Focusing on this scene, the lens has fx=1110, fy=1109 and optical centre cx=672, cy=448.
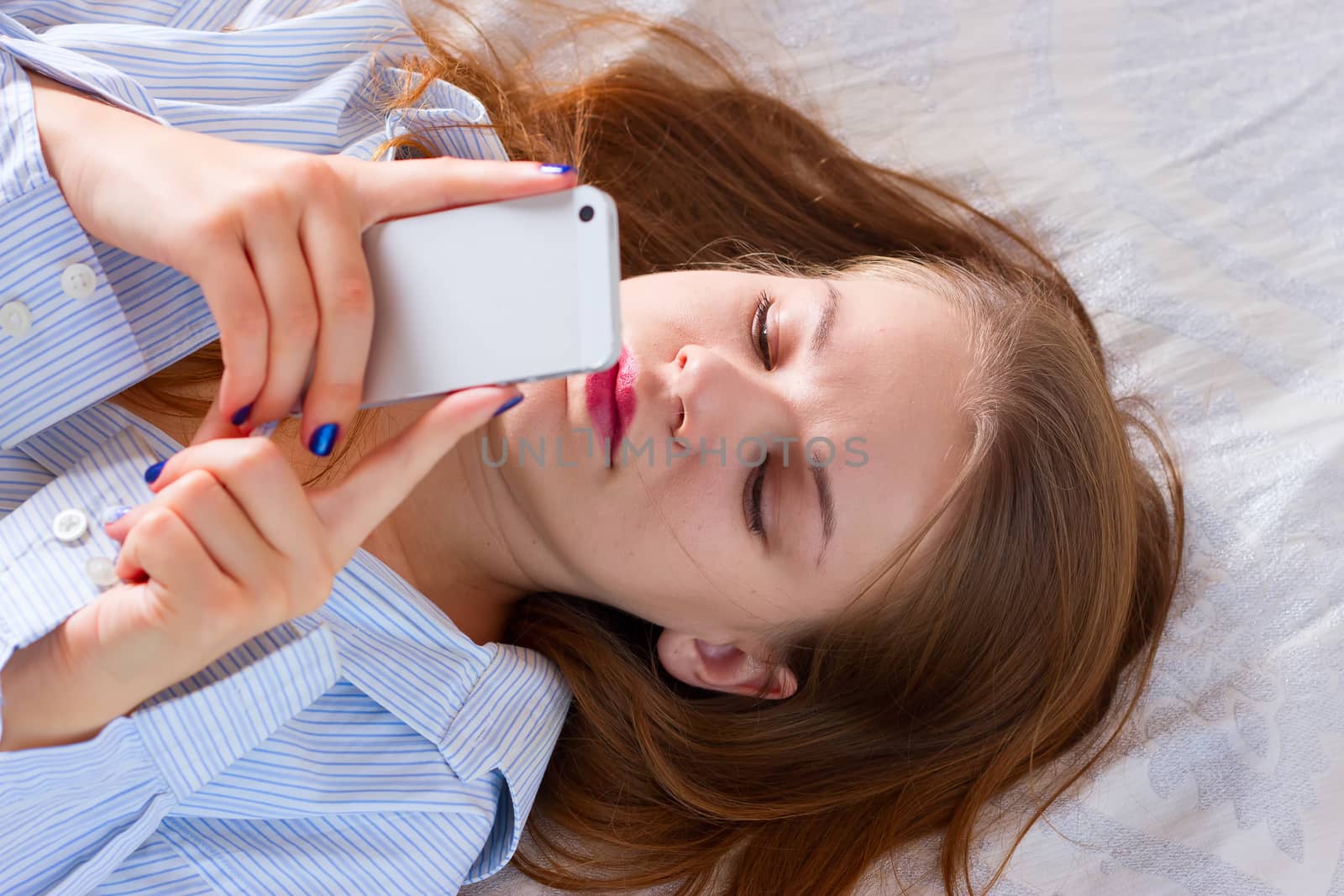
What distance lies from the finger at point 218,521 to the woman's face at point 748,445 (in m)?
0.29

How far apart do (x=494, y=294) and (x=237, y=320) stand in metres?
0.15

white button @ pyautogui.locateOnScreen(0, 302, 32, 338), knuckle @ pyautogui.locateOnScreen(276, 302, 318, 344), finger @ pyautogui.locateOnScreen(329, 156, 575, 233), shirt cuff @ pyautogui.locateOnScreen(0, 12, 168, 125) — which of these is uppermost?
shirt cuff @ pyautogui.locateOnScreen(0, 12, 168, 125)

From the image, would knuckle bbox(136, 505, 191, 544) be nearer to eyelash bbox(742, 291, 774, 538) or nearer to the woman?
the woman

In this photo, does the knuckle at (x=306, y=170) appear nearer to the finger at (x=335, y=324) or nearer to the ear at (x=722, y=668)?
the finger at (x=335, y=324)

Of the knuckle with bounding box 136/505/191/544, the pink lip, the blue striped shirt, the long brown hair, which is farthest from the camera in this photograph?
the long brown hair

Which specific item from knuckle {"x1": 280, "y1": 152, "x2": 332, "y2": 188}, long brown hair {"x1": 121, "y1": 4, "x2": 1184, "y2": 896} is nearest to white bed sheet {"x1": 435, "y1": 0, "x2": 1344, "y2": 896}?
long brown hair {"x1": 121, "y1": 4, "x2": 1184, "y2": 896}

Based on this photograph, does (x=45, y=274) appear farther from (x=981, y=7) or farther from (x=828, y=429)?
(x=981, y=7)

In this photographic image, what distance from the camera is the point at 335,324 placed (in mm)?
665

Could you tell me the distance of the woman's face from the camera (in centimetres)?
88

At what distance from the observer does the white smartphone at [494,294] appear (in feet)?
2.12

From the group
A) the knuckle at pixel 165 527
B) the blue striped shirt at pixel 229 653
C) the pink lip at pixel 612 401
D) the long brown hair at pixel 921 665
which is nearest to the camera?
the knuckle at pixel 165 527

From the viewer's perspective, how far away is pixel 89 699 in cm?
71

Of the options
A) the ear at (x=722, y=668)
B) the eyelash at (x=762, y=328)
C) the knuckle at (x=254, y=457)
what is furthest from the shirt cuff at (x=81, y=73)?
the ear at (x=722, y=668)

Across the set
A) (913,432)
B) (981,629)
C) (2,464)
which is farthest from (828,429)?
(2,464)
